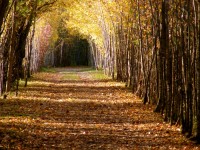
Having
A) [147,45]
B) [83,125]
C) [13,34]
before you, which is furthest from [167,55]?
[13,34]

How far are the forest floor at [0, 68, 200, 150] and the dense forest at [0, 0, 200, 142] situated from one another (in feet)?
2.37

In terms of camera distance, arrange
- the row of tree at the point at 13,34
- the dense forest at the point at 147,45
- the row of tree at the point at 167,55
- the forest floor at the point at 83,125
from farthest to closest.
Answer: the row of tree at the point at 13,34 < the dense forest at the point at 147,45 < the row of tree at the point at 167,55 < the forest floor at the point at 83,125

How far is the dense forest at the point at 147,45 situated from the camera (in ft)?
41.9

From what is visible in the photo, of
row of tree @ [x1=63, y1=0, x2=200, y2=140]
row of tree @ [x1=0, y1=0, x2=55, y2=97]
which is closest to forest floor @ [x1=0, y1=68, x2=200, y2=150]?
row of tree @ [x1=63, y1=0, x2=200, y2=140]

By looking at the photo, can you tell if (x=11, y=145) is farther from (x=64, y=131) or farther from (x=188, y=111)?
(x=188, y=111)

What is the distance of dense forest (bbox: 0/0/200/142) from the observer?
1276 cm

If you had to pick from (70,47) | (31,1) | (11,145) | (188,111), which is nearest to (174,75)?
(188,111)

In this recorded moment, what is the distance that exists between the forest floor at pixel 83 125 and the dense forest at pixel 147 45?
2.37 feet

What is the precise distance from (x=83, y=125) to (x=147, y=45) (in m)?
7.15

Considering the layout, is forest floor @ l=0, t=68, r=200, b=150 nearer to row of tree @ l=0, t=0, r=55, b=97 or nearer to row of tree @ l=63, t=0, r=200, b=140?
row of tree @ l=63, t=0, r=200, b=140

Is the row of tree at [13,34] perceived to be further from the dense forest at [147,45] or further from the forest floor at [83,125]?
the forest floor at [83,125]

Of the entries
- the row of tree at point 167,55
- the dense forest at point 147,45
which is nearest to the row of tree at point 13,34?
the dense forest at point 147,45

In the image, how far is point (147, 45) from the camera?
68.7 feet

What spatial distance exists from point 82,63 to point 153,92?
6637 cm
